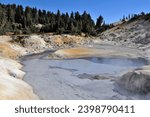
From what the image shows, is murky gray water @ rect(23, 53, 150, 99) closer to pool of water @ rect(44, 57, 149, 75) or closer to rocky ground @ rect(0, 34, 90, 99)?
pool of water @ rect(44, 57, 149, 75)

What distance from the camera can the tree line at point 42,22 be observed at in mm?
97319

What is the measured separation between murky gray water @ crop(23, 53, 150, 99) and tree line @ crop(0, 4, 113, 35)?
162ft

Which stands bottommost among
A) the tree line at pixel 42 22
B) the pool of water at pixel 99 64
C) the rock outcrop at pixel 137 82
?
the rock outcrop at pixel 137 82

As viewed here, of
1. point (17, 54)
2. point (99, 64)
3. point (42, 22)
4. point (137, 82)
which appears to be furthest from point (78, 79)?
point (42, 22)

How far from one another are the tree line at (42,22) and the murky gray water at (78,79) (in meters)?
49.3

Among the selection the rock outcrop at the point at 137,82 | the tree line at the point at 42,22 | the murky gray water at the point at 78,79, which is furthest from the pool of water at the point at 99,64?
the tree line at the point at 42,22

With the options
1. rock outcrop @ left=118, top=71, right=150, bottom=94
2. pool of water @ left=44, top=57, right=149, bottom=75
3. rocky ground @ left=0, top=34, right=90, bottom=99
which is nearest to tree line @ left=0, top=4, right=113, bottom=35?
rocky ground @ left=0, top=34, right=90, bottom=99

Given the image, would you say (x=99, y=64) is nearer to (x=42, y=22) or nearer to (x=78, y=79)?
(x=78, y=79)

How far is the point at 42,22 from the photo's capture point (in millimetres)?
123062

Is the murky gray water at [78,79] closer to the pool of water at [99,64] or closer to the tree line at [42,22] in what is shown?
the pool of water at [99,64]

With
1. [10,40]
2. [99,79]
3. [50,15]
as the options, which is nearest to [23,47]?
[10,40]

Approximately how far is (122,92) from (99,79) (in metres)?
5.21

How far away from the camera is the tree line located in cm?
9732

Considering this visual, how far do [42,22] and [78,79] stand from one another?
96.0 metres
